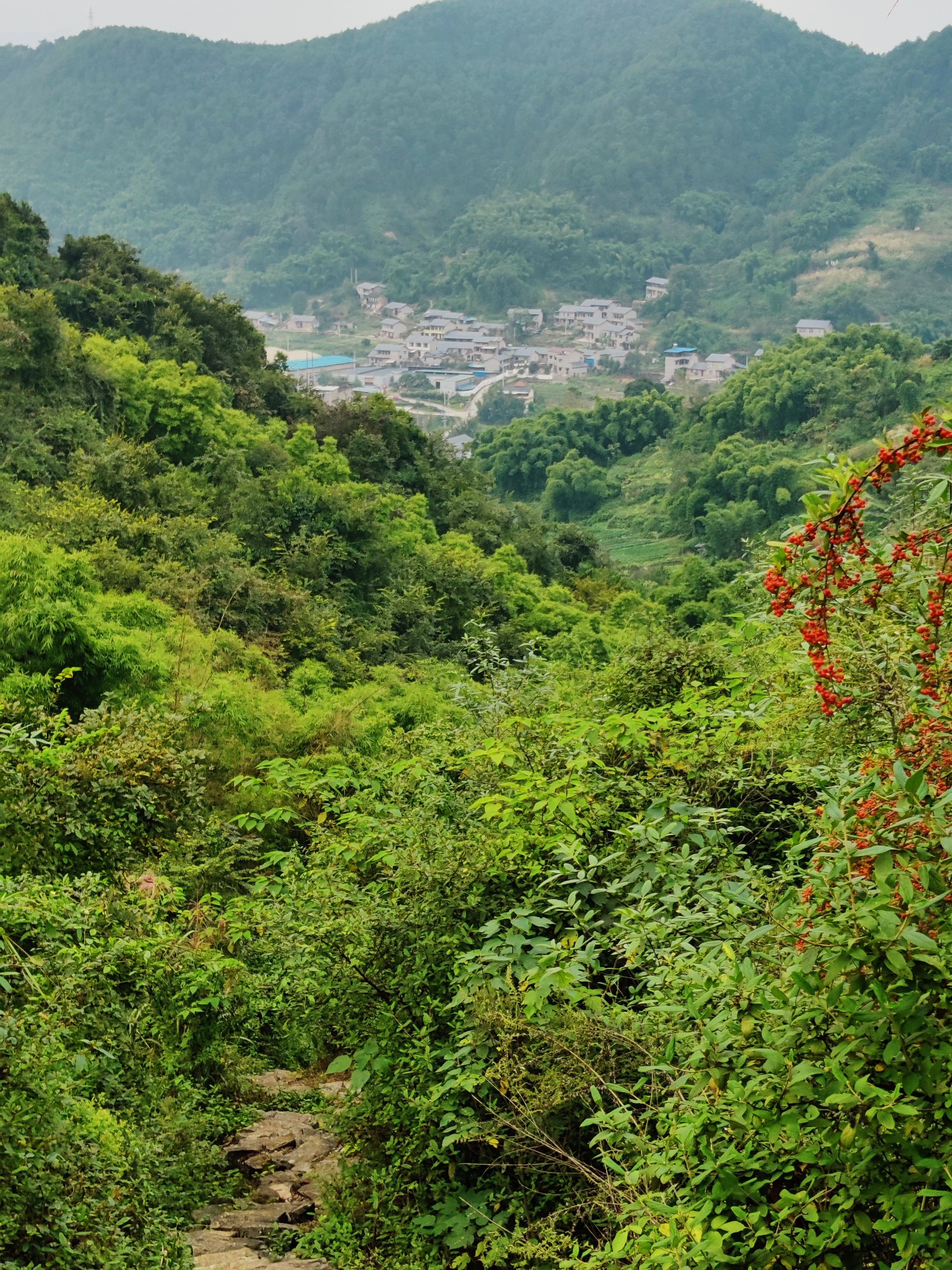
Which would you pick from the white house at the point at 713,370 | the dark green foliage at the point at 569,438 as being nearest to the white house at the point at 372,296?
the white house at the point at 713,370

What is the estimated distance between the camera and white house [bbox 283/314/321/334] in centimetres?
9043

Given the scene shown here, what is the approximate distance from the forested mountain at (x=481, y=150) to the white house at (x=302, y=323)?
443cm

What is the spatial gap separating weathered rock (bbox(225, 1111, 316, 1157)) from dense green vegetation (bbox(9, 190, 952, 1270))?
139mm

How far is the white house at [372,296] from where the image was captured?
3661 inches

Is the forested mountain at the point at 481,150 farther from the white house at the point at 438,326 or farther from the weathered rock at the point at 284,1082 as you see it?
the weathered rock at the point at 284,1082

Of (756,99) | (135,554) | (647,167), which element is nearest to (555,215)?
(647,167)

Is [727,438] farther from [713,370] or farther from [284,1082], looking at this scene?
[284,1082]

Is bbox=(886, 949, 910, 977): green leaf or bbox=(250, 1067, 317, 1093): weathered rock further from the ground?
bbox=(886, 949, 910, 977): green leaf

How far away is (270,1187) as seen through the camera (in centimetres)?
425

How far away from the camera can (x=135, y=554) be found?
11.0m

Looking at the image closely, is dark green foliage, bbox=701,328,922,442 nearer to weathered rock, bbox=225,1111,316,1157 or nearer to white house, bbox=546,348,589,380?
white house, bbox=546,348,589,380

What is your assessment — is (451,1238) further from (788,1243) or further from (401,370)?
(401,370)

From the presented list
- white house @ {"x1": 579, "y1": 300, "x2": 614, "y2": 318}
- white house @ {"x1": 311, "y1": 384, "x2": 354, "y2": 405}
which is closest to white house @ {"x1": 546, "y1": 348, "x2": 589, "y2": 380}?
white house @ {"x1": 579, "y1": 300, "x2": 614, "y2": 318}

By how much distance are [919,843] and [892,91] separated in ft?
402
